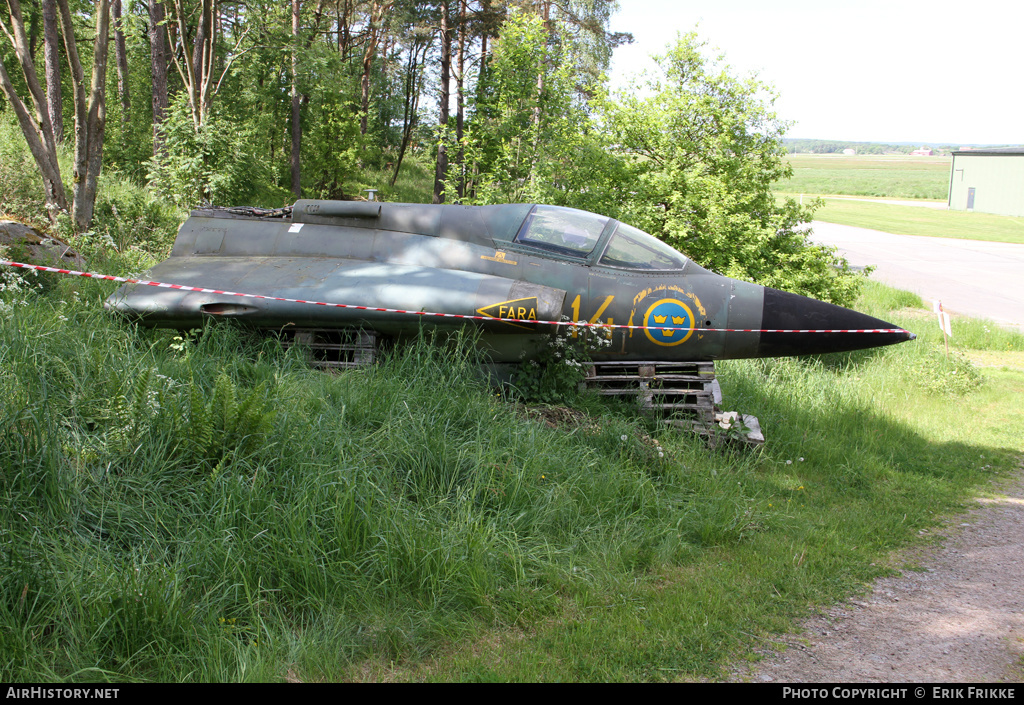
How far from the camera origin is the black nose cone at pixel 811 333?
6727mm

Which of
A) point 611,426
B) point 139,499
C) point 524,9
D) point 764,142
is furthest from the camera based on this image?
point 524,9

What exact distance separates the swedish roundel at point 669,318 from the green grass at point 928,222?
26434 mm

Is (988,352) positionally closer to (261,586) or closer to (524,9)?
(261,586)

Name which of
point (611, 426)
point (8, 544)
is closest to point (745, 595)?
point (611, 426)

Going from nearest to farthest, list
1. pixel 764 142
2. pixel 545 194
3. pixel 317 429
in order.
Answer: pixel 317 429 → pixel 764 142 → pixel 545 194

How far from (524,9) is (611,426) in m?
23.0

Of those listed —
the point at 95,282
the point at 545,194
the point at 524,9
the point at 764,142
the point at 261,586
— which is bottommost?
the point at 261,586

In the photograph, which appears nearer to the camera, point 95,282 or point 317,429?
point 317,429

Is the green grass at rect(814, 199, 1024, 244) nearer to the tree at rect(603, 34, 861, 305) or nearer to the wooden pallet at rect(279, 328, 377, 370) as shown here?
the tree at rect(603, 34, 861, 305)

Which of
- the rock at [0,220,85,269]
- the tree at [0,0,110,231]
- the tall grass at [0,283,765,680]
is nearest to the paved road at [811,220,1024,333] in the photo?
the tall grass at [0,283,765,680]

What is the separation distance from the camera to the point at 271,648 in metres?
3.21

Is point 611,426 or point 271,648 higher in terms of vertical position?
point 611,426

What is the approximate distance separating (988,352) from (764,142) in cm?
587

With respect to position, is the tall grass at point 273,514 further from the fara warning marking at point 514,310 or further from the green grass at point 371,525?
the fara warning marking at point 514,310
